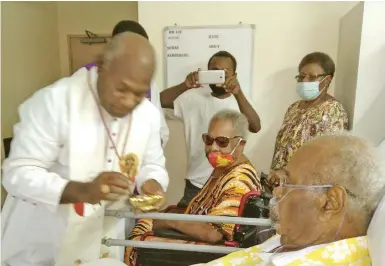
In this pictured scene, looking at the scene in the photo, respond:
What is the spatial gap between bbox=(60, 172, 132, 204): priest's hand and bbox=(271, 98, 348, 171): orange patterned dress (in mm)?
1342

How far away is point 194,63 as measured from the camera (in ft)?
10.2

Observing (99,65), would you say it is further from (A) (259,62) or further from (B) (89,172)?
(A) (259,62)

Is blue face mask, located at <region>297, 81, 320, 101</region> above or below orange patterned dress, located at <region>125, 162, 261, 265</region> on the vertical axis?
above

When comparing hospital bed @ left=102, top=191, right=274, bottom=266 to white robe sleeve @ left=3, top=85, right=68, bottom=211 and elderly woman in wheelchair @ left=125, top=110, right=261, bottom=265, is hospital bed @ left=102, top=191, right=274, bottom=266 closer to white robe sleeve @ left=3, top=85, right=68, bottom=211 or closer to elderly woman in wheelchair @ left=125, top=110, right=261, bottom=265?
elderly woman in wheelchair @ left=125, top=110, right=261, bottom=265

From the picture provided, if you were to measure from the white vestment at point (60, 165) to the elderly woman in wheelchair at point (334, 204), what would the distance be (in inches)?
22.0

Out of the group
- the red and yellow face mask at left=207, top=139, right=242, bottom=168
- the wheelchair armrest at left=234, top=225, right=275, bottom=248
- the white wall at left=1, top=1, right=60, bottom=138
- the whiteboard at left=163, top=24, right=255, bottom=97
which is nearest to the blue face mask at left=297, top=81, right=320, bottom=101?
the whiteboard at left=163, top=24, right=255, bottom=97

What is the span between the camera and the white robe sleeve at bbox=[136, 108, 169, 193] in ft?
4.94

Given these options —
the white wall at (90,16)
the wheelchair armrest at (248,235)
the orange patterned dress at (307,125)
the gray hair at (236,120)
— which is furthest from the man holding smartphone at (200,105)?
the white wall at (90,16)

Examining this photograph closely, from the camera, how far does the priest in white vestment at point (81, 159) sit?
1.17m

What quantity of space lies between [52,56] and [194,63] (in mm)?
2225

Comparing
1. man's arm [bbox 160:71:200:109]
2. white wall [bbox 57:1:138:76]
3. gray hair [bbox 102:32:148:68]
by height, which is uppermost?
white wall [bbox 57:1:138:76]

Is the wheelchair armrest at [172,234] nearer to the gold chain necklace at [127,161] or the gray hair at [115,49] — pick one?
the gold chain necklace at [127,161]

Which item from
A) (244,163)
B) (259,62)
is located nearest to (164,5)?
(259,62)

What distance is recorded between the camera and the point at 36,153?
1.23 meters
